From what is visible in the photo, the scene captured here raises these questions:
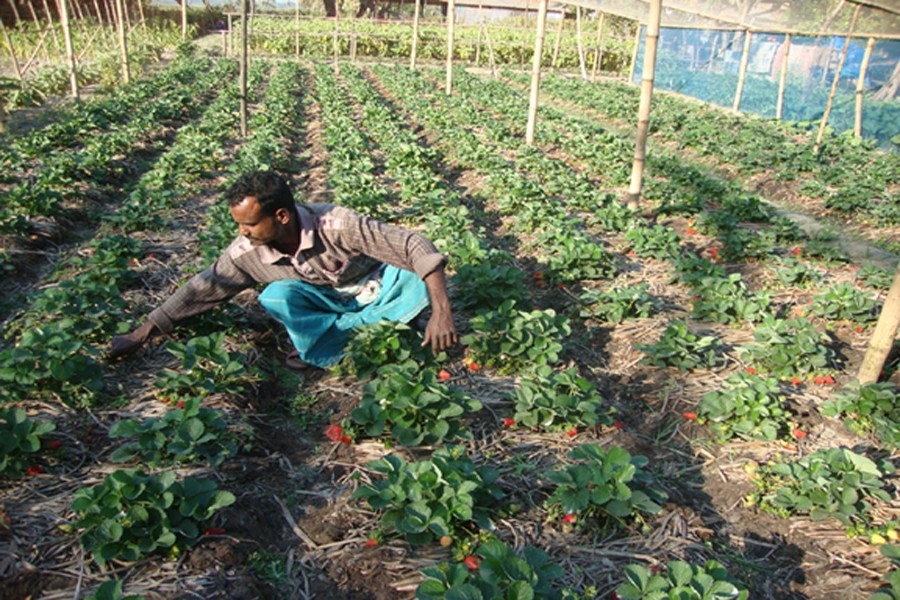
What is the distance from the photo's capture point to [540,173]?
905 cm

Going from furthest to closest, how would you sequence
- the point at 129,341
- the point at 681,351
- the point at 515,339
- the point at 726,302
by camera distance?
the point at 726,302, the point at 681,351, the point at 515,339, the point at 129,341

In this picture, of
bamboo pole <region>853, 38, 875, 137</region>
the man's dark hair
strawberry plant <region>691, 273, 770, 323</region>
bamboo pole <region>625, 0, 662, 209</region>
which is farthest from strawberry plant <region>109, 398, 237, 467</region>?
bamboo pole <region>853, 38, 875, 137</region>

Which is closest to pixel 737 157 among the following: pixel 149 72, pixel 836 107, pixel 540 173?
pixel 540 173

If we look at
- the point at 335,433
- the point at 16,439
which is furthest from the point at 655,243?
the point at 16,439

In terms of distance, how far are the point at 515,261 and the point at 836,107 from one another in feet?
47.1

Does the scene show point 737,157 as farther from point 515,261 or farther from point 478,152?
point 515,261

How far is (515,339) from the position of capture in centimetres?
395

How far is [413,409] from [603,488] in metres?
0.97

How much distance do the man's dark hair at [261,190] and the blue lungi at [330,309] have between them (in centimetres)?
65

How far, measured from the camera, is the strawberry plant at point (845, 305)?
4.77m

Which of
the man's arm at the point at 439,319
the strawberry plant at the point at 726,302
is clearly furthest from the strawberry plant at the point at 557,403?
the strawberry plant at the point at 726,302

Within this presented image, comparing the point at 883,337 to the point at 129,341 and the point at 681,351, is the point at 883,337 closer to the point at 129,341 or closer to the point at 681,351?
the point at 681,351

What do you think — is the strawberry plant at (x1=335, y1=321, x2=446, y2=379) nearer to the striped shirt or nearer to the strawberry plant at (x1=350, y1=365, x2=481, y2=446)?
the striped shirt

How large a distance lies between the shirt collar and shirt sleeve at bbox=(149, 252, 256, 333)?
8.6 inches
